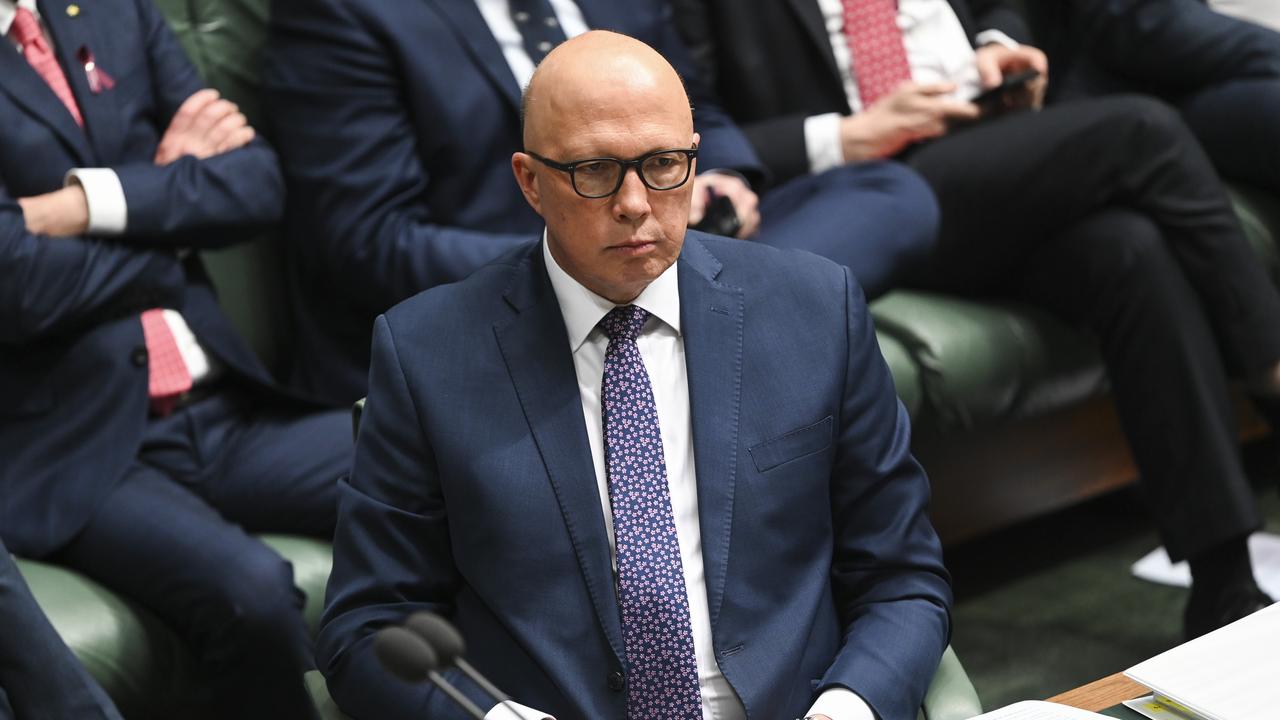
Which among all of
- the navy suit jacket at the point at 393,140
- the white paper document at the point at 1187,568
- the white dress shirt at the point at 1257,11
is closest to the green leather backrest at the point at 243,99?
the navy suit jacket at the point at 393,140

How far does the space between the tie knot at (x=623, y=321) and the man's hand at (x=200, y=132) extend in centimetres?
98

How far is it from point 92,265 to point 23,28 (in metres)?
0.37

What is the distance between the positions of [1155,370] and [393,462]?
1400 mm

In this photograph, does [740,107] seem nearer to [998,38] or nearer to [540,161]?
[998,38]

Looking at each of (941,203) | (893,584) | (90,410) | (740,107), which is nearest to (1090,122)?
(941,203)

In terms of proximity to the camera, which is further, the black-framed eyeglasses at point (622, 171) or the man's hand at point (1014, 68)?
the man's hand at point (1014, 68)

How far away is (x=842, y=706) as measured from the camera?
136 centimetres

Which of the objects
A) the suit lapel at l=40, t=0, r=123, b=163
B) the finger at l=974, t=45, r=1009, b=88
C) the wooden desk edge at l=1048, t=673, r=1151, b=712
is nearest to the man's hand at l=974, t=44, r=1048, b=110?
the finger at l=974, t=45, r=1009, b=88

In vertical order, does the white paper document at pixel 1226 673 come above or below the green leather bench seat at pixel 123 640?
above

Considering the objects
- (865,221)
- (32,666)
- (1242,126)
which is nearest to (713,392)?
(32,666)

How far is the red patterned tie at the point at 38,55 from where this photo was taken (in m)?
2.13

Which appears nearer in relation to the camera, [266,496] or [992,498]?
[266,496]

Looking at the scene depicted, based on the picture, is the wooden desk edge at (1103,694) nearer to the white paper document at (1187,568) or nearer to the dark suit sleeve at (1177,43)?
the white paper document at (1187,568)

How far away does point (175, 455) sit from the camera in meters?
2.14
